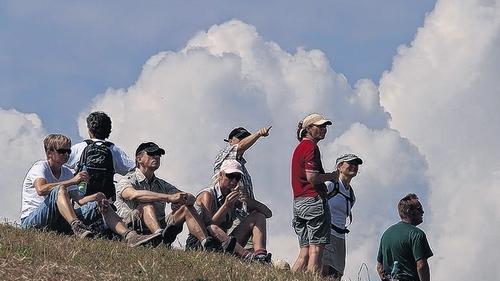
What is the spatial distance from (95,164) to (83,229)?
987 millimetres

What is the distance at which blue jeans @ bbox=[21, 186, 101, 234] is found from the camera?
14000 millimetres

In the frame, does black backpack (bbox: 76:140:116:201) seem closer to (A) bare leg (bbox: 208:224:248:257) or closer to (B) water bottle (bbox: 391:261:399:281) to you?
(A) bare leg (bbox: 208:224:248:257)

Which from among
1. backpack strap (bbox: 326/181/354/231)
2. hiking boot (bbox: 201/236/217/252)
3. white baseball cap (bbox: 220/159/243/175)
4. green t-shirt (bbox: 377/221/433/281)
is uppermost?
backpack strap (bbox: 326/181/354/231)

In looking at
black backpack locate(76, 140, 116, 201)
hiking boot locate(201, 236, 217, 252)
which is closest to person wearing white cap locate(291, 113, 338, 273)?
hiking boot locate(201, 236, 217, 252)

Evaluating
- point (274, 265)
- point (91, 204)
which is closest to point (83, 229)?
point (91, 204)

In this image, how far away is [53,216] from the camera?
14.1 metres

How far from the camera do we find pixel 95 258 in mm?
12094

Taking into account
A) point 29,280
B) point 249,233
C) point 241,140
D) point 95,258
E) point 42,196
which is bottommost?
point 29,280

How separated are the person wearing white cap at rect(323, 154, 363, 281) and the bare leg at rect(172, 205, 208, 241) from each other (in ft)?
5.40

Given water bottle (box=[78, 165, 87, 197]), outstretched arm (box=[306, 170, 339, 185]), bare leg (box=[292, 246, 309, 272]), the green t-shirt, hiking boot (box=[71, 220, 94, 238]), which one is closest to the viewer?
the green t-shirt

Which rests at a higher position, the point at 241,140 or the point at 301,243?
the point at 241,140

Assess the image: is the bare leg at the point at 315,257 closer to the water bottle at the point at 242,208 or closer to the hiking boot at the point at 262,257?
the hiking boot at the point at 262,257

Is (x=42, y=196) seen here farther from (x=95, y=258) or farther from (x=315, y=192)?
(x=315, y=192)

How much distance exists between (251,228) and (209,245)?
0.91 meters
